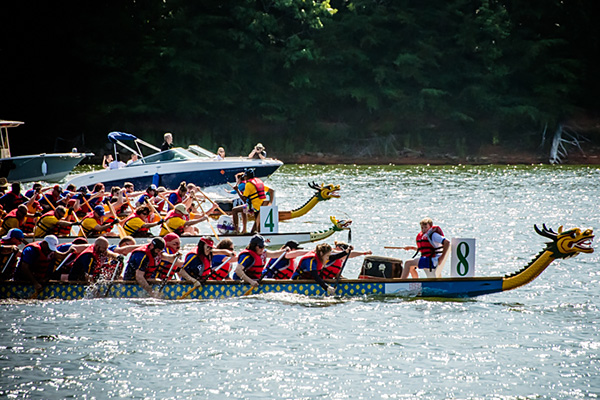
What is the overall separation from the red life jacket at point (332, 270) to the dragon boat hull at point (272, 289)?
20 centimetres

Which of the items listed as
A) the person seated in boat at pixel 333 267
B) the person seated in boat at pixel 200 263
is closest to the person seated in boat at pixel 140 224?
the person seated in boat at pixel 200 263

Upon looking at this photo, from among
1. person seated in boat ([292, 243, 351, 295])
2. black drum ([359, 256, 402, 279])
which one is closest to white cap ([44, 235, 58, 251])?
person seated in boat ([292, 243, 351, 295])

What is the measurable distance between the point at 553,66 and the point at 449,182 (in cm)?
1869

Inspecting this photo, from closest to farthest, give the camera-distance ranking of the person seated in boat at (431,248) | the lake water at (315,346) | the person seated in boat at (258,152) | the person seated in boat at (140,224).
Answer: the lake water at (315,346) → the person seated in boat at (431,248) → the person seated in boat at (140,224) → the person seated in boat at (258,152)

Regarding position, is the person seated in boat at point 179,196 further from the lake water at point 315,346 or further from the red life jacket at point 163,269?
the red life jacket at point 163,269

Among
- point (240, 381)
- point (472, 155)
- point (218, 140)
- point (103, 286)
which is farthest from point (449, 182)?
point (240, 381)

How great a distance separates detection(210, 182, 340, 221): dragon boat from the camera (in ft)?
72.9

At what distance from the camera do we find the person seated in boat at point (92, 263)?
14.8 metres

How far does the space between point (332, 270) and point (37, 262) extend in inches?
194

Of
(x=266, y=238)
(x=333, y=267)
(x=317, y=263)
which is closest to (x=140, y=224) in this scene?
(x=266, y=238)

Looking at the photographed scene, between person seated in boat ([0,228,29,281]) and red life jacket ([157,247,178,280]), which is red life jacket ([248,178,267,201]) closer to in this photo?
red life jacket ([157,247,178,280])

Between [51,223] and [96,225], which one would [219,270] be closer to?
[96,225]

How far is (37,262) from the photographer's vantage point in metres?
14.8

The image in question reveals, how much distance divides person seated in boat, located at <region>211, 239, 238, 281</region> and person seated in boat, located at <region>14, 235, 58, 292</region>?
2728 millimetres
